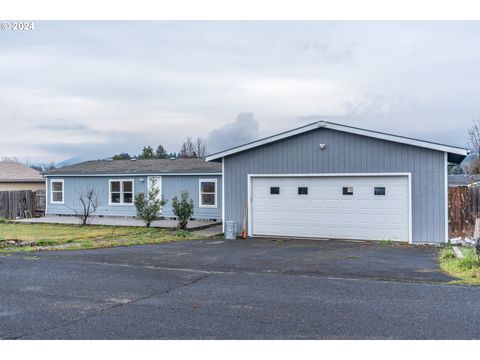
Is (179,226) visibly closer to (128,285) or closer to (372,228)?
(372,228)

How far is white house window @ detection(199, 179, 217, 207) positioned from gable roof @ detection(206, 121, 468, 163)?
17.8ft

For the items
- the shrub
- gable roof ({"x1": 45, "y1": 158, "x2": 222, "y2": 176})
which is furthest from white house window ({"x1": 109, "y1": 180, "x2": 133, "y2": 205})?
the shrub

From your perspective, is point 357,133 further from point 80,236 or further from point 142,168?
point 142,168

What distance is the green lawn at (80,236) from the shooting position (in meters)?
15.2

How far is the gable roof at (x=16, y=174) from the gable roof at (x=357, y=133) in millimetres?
20294

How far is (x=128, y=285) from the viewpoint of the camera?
8984 mm

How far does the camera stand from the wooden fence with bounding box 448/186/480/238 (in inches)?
615

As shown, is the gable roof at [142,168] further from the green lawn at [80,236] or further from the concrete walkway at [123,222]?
the green lawn at [80,236]

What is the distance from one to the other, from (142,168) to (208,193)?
4555 millimetres

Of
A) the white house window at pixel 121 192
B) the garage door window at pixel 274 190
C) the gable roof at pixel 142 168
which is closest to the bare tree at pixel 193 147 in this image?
the gable roof at pixel 142 168

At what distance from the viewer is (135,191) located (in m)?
26.0

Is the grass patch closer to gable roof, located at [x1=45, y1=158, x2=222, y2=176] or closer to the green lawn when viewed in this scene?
the green lawn

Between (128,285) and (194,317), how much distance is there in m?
2.76

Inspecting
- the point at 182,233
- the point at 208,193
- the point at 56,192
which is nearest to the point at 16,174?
the point at 56,192
